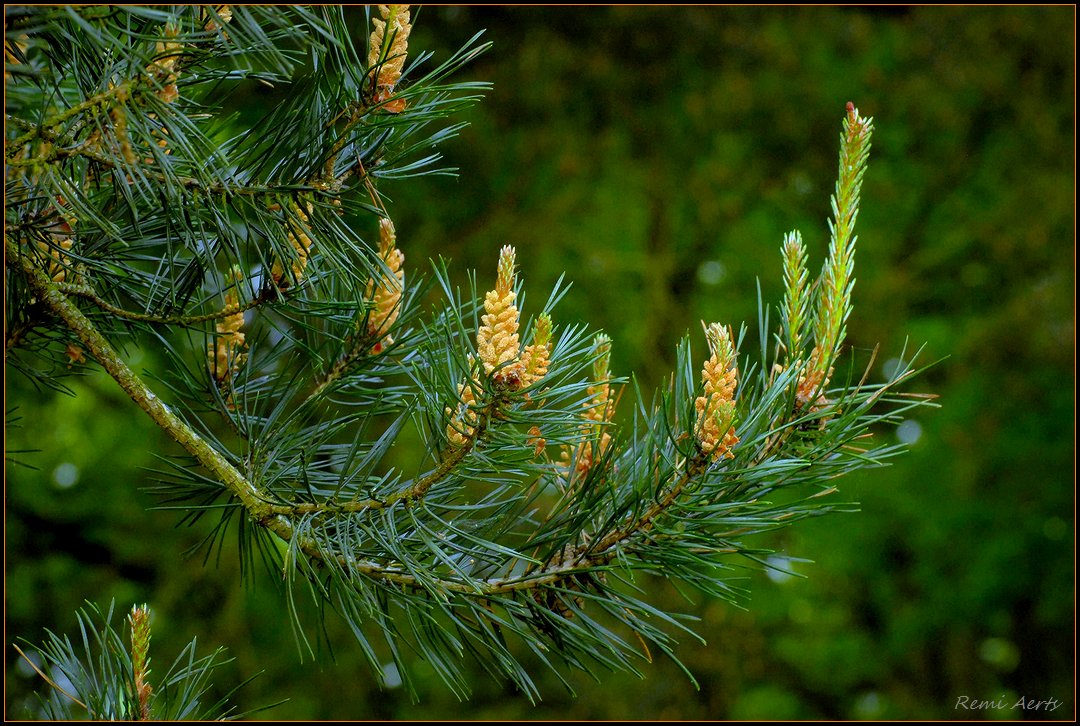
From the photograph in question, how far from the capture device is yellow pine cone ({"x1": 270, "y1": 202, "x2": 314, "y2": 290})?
376 mm

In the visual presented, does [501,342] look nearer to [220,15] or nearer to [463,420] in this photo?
[463,420]

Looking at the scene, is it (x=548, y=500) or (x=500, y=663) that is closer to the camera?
(x=500, y=663)

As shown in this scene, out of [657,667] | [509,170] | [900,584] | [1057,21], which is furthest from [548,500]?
[1057,21]

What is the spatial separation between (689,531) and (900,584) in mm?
1501

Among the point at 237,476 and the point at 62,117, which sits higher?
the point at 62,117

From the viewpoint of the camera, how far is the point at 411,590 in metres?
0.37

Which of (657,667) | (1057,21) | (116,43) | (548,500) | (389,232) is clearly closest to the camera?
(116,43)

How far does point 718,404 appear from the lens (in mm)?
336

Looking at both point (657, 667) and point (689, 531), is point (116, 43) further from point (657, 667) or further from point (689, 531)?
point (657, 667)
